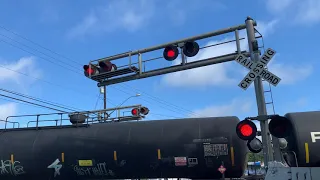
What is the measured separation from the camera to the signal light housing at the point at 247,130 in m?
6.30

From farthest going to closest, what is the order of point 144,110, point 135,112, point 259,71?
point 144,110, point 135,112, point 259,71

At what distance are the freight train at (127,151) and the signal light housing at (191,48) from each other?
2035 millimetres

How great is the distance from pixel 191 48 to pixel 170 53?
62 centimetres

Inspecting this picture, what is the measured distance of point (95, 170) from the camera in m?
9.88

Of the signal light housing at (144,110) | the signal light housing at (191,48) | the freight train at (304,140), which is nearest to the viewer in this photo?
the freight train at (304,140)

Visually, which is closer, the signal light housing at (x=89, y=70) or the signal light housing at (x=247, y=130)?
the signal light housing at (x=247, y=130)

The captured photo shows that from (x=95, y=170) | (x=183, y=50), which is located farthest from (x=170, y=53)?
(x=95, y=170)

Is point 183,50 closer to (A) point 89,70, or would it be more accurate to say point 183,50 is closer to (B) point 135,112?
(A) point 89,70

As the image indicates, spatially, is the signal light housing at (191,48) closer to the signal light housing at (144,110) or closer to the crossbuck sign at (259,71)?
the crossbuck sign at (259,71)

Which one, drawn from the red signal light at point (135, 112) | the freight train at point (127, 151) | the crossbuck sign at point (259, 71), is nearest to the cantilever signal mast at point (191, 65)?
the crossbuck sign at point (259, 71)

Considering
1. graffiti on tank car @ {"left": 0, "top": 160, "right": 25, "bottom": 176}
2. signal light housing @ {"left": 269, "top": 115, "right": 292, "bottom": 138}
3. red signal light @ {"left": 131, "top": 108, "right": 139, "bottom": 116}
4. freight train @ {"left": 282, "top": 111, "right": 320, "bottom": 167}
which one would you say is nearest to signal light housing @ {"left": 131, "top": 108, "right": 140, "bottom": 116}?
red signal light @ {"left": 131, "top": 108, "right": 139, "bottom": 116}

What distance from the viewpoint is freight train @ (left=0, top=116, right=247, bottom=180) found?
29.4ft

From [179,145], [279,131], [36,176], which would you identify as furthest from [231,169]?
[36,176]

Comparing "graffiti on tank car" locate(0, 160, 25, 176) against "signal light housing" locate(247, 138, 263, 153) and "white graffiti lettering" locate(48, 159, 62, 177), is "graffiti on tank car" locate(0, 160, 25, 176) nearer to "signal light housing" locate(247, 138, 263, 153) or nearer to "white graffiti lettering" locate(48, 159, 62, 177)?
"white graffiti lettering" locate(48, 159, 62, 177)
